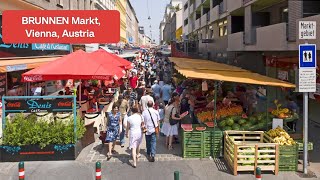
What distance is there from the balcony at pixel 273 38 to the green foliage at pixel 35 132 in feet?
32.1

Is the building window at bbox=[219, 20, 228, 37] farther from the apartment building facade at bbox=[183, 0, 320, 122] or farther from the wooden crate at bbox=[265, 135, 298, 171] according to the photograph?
the wooden crate at bbox=[265, 135, 298, 171]

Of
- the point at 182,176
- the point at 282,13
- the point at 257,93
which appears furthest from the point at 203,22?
the point at 182,176

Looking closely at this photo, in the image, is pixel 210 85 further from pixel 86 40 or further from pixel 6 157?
pixel 6 157

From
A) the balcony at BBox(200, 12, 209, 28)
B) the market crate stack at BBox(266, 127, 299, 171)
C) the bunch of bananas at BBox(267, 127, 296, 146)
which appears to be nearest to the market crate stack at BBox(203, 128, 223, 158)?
the bunch of bananas at BBox(267, 127, 296, 146)

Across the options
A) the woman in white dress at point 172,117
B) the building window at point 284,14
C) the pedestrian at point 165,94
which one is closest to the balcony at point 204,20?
the building window at point 284,14

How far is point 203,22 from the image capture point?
139 feet

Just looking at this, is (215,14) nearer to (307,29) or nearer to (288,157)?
(307,29)

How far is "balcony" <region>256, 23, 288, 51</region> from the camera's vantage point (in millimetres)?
15266

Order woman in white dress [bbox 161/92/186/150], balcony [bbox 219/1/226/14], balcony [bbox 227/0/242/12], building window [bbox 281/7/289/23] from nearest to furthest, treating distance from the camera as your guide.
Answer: woman in white dress [bbox 161/92/186/150] < building window [bbox 281/7/289/23] < balcony [bbox 227/0/242/12] < balcony [bbox 219/1/226/14]

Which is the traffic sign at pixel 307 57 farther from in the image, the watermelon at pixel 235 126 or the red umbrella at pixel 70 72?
the red umbrella at pixel 70 72

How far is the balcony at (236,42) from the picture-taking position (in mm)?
21875

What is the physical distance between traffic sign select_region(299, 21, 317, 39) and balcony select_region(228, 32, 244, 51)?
13.1m

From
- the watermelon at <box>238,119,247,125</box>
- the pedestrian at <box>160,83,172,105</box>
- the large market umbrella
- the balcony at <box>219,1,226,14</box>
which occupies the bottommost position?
the watermelon at <box>238,119,247,125</box>

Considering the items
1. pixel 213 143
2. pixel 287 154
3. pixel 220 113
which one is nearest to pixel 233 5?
pixel 220 113
